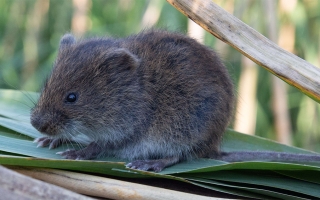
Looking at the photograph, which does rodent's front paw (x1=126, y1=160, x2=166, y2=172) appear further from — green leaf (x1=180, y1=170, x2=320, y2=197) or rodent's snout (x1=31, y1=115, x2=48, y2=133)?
rodent's snout (x1=31, y1=115, x2=48, y2=133)

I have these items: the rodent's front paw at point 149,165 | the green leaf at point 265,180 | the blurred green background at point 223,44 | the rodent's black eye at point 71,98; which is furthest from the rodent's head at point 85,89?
the blurred green background at point 223,44

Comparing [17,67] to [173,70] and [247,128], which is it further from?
[173,70]

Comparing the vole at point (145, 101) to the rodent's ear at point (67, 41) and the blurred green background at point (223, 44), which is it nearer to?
the rodent's ear at point (67, 41)

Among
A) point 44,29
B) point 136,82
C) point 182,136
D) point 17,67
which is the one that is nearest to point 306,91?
Result: point 182,136

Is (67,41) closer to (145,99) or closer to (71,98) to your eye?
(71,98)

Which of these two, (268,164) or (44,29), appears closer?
(268,164)

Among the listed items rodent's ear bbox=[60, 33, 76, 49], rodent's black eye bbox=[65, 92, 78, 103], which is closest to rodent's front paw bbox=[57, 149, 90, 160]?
rodent's black eye bbox=[65, 92, 78, 103]

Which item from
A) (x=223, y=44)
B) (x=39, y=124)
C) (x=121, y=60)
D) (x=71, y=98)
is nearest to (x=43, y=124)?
(x=39, y=124)
